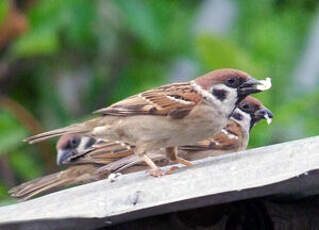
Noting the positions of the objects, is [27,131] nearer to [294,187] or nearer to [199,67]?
[199,67]

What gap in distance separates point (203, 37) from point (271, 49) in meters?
1.76

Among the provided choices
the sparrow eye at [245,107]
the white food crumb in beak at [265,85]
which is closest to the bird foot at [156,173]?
the white food crumb in beak at [265,85]

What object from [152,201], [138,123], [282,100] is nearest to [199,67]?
[282,100]

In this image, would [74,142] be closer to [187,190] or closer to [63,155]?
[63,155]

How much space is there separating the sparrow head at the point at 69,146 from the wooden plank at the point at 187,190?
9.44 ft

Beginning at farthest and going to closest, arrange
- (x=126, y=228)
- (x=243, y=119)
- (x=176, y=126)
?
(x=243, y=119), (x=176, y=126), (x=126, y=228)

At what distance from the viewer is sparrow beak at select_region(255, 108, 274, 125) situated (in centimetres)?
493

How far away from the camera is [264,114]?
5.03 metres

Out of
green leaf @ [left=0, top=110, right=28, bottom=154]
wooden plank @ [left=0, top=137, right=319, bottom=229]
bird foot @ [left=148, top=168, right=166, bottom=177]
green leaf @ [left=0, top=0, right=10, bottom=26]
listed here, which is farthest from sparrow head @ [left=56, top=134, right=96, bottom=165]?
wooden plank @ [left=0, top=137, right=319, bottom=229]

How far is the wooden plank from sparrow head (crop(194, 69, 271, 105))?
3.01ft

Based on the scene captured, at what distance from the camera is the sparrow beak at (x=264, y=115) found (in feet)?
16.2

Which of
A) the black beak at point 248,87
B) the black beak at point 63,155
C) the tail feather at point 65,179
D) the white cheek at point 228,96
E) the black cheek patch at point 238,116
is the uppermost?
the black beak at point 248,87

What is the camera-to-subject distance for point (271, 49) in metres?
6.88

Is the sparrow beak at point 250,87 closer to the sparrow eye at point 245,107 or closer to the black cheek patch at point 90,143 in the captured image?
the sparrow eye at point 245,107
